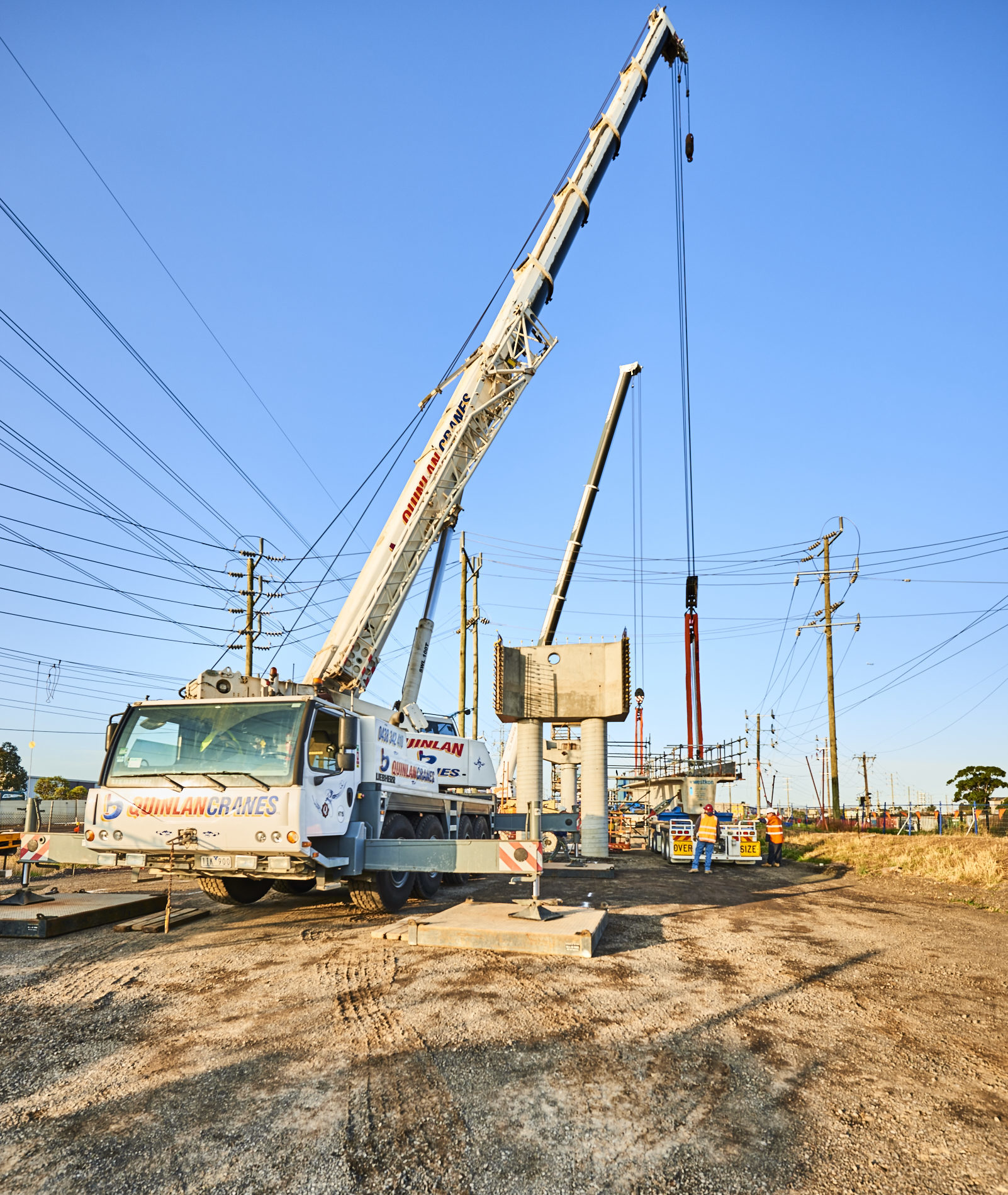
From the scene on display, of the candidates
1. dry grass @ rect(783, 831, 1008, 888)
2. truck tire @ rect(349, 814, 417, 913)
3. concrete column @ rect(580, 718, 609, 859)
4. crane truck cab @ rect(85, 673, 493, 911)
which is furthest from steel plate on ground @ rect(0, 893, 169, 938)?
dry grass @ rect(783, 831, 1008, 888)

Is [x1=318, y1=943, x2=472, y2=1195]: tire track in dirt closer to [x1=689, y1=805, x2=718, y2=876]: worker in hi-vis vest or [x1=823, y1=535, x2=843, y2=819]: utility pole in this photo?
[x1=689, y1=805, x2=718, y2=876]: worker in hi-vis vest

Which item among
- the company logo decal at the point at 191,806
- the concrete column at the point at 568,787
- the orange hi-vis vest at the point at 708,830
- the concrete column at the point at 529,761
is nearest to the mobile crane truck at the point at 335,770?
the company logo decal at the point at 191,806

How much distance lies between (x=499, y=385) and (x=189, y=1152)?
488 inches

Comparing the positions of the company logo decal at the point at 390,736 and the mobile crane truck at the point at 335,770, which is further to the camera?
the company logo decal at the point at 390,736

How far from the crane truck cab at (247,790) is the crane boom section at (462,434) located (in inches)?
120

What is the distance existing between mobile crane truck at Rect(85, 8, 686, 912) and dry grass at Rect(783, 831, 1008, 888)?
29.5 ft

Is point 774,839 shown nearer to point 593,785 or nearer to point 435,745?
point 593,785

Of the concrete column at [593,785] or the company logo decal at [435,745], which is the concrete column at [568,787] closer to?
the concrete column at [593,785]

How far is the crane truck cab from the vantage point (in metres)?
7.64

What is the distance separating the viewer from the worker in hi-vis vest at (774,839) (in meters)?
19.5

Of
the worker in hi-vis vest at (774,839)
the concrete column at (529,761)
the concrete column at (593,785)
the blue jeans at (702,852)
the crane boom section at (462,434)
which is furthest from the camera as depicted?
the worker in hi-vis vest at (774,839)

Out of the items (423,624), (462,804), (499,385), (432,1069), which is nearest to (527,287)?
(499,385)

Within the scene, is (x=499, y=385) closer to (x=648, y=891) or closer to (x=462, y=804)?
(x=462, y=804)

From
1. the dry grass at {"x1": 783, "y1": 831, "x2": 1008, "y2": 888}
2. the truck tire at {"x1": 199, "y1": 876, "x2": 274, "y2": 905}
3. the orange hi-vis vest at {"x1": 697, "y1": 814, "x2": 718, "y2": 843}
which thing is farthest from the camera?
the orange hi-vis vest at {"x1": 697, "y1": 814, "x2": 718, "y2": 843}
